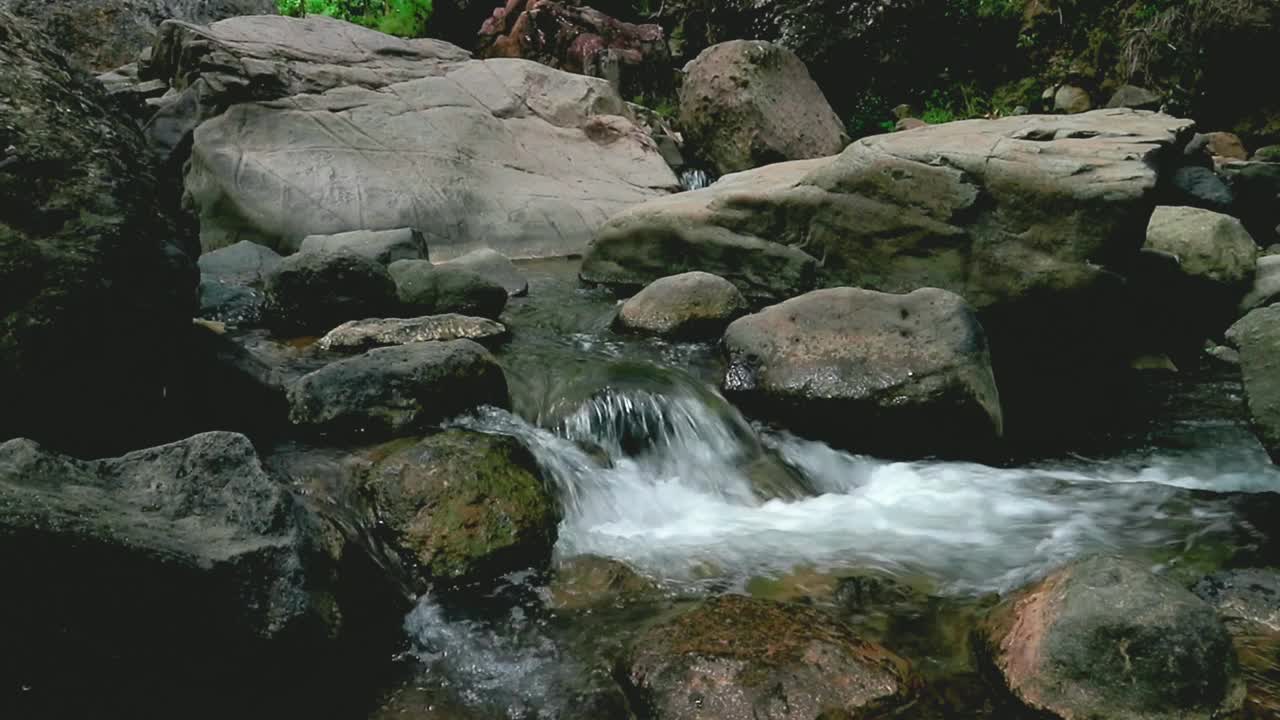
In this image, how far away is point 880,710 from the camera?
2.72 metres

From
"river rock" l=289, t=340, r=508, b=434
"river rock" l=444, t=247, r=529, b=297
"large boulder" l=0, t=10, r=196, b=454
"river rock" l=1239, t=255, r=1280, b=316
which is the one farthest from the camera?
"river rock" l=444, t=247, r=529, b=297

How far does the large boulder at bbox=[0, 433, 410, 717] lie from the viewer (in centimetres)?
207

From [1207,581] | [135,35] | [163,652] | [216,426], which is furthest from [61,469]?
[135,35]

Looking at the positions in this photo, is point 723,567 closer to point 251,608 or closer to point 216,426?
point 251,608

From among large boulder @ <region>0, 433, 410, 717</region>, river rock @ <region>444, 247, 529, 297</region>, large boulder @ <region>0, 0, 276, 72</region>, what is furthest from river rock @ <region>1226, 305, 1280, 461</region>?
large boulder @ <region>0, 0, 276, 72</region>

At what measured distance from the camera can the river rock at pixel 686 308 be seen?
6582 millimetres

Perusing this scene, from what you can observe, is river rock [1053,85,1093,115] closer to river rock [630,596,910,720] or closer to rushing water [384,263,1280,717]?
rushing water [384,263,1280,717]

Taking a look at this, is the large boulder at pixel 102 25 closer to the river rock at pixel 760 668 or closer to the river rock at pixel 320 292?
the river rock at pixel 320 292

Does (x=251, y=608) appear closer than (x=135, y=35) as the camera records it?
Yes

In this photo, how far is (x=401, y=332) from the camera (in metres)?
5.85

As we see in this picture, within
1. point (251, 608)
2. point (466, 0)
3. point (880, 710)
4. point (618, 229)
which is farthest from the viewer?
point (466, 0)

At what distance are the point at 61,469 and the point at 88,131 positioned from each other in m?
1.41

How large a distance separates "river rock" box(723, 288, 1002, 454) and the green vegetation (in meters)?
14.2

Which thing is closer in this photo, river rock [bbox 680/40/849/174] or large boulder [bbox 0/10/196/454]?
large boulder [bbox 0/10/196/454]
